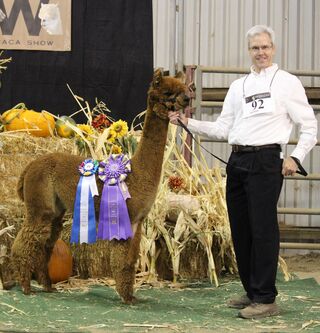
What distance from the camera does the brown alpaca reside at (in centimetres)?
547

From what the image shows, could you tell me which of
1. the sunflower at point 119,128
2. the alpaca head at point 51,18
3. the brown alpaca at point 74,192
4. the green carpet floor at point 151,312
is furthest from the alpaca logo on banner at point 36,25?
the green carpet floor at point 151,312

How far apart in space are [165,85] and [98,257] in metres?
1.85

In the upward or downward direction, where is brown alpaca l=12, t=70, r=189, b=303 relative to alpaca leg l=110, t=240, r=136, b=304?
upward

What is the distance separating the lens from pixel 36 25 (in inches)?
337

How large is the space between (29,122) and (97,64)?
5.71 ft

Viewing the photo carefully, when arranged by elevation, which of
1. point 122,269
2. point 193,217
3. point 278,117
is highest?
point 278,117

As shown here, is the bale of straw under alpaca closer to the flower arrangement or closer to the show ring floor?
the flower arrangement

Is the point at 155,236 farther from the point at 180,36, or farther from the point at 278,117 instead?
the point at 180,36

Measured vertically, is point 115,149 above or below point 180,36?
below

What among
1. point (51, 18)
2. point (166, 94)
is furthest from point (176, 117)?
point (51, 18)

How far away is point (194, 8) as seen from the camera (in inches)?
359

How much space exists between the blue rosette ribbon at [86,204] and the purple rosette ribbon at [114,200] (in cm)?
6

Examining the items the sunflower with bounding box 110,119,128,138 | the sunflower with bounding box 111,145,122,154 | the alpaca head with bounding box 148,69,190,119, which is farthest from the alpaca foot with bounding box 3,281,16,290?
the alpaca head with bounding box 148,69,190,119

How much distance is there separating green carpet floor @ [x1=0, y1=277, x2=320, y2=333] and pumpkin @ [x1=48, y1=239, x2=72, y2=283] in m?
0.27
